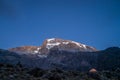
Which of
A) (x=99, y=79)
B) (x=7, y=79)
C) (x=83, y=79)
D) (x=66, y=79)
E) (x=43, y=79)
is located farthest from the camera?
(x=99, y=79)

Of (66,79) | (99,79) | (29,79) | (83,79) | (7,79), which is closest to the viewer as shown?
(7,79)

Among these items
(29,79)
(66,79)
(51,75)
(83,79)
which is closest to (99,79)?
(83,79)

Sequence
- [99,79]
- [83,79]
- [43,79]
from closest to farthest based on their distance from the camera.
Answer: [43,79], [83,79], [99,79]

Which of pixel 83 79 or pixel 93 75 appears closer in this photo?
pixel 83 79

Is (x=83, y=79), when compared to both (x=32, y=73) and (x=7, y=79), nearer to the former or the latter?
(x=32, y=73)

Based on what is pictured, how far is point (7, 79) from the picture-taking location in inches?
651

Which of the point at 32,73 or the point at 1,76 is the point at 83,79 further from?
the point at 1,76

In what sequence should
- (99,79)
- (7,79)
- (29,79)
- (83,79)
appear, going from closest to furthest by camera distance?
1. (7,79)
2. (29,79)
3. (83,79)
4. (99,79)

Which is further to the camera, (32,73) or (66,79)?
(32,73)

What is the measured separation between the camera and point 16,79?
1722cm

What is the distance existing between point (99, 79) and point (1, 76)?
12.3 meters

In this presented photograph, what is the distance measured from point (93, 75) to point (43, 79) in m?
8.19

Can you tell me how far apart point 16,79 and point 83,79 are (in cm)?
834

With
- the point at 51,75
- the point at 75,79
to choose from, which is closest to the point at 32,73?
the point at 51,75
